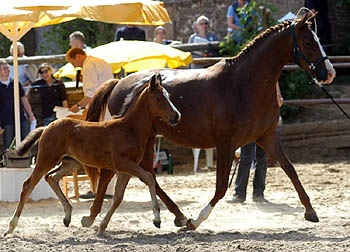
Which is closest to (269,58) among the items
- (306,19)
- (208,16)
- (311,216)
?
(306,19)

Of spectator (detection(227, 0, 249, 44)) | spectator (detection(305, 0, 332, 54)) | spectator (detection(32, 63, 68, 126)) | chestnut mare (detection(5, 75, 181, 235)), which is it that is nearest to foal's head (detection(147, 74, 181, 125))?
chestnut mare (detection(5, 75, 181, 235))

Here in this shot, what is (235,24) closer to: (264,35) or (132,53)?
(132,53)

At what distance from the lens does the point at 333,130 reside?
14.6 metres

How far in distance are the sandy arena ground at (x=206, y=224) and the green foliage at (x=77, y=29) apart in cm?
592

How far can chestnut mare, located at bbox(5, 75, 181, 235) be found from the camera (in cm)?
740

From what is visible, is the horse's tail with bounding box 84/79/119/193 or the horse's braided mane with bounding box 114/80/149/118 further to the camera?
Result: the horse's tail with bounding box 84/79/119/193

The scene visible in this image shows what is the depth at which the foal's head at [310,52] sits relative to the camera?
7.80 meters

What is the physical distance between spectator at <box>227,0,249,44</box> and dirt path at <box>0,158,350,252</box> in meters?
3.24

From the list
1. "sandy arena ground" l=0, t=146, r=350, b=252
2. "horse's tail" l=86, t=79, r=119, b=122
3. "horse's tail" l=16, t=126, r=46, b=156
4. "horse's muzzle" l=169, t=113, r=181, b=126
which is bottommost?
"sandy arena ground" l=0, t=146, r=350, b=252

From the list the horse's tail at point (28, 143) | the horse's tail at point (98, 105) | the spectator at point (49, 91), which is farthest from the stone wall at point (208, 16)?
the horse's tail at point (28, 143)

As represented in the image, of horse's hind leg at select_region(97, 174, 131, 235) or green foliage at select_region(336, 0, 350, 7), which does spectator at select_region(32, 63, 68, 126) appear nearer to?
horse's hind leg at select_region(97, 174, 131, 235)

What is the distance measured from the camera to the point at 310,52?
7.84 metres

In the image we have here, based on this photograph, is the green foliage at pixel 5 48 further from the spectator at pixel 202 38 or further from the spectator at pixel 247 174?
the spectator at pixel 247 174

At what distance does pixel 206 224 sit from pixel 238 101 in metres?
1.35
